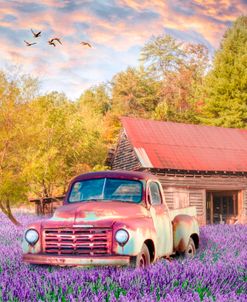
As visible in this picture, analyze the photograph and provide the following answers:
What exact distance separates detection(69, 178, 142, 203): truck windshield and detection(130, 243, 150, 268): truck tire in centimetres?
113

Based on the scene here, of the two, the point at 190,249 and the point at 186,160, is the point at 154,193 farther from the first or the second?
the point at 186,160

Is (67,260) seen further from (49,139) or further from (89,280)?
(49,139)

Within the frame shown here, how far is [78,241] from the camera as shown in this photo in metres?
8.29

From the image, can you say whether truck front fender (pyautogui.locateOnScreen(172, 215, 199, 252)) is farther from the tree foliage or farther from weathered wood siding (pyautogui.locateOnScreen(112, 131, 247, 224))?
weathered wood siding (pyautogui.locateOnScreen(112, 131, 247, 224))

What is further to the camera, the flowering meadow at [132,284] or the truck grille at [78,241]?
the truck grille at [78,241]

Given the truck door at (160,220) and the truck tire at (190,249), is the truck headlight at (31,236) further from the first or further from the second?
the truck tire at (190,249)

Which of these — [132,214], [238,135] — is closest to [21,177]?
[132,214]

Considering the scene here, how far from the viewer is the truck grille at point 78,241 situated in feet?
26.8

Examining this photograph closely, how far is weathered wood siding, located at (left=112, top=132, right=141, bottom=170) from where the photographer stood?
29.1 m

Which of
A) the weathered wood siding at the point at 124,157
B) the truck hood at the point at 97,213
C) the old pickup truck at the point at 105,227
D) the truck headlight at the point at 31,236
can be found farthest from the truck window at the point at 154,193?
the weathered wood siding at the point at 124,157

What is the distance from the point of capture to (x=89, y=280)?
6773 millimetres

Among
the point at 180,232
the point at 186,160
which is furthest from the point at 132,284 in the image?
the point at 186,160

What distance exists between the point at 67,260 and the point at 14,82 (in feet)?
51.7

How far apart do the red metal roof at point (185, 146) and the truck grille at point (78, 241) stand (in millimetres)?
18111
